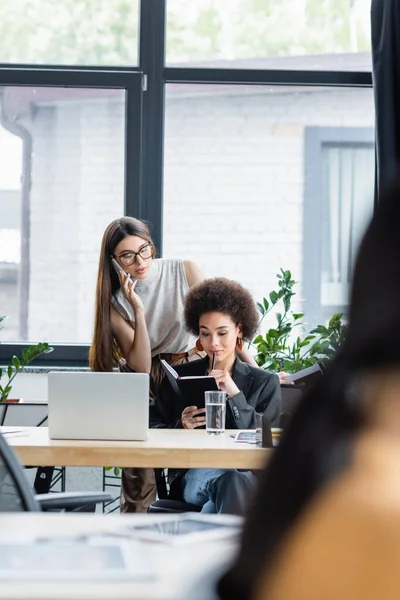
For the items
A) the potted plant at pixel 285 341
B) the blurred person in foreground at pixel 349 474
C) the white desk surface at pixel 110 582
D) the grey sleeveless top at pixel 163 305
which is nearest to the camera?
the blurred person in foreground at pixel 349 474

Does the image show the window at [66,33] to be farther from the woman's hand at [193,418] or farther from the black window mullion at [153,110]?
the woman's hand at [193,418]

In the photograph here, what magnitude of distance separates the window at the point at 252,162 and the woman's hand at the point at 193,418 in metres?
1.85

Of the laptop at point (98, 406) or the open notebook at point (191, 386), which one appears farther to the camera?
the open notebook at point (191, 386)

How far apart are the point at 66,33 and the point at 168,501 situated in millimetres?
2925

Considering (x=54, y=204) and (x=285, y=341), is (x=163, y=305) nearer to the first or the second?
(x=285, y=341)

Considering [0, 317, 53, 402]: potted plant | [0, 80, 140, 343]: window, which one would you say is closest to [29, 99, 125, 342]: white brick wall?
[0, 80, 140, 343]: window

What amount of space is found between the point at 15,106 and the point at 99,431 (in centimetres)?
259

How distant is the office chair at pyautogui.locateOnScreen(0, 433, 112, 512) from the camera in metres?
1.83

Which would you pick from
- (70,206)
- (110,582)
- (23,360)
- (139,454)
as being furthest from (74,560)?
(70,206)

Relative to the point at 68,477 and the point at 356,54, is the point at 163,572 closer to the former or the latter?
the point at 68,477

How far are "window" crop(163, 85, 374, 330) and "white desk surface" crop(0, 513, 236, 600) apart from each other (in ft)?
12.5

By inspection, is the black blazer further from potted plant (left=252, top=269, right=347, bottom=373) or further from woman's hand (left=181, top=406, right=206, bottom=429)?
potted plant (left=252, top=269, right=347, bottom=373)

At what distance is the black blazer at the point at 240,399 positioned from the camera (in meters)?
3.45

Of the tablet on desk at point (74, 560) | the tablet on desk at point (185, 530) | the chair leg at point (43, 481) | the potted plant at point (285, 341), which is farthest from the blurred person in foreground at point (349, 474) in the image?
the potted plant at point (285, 341)
